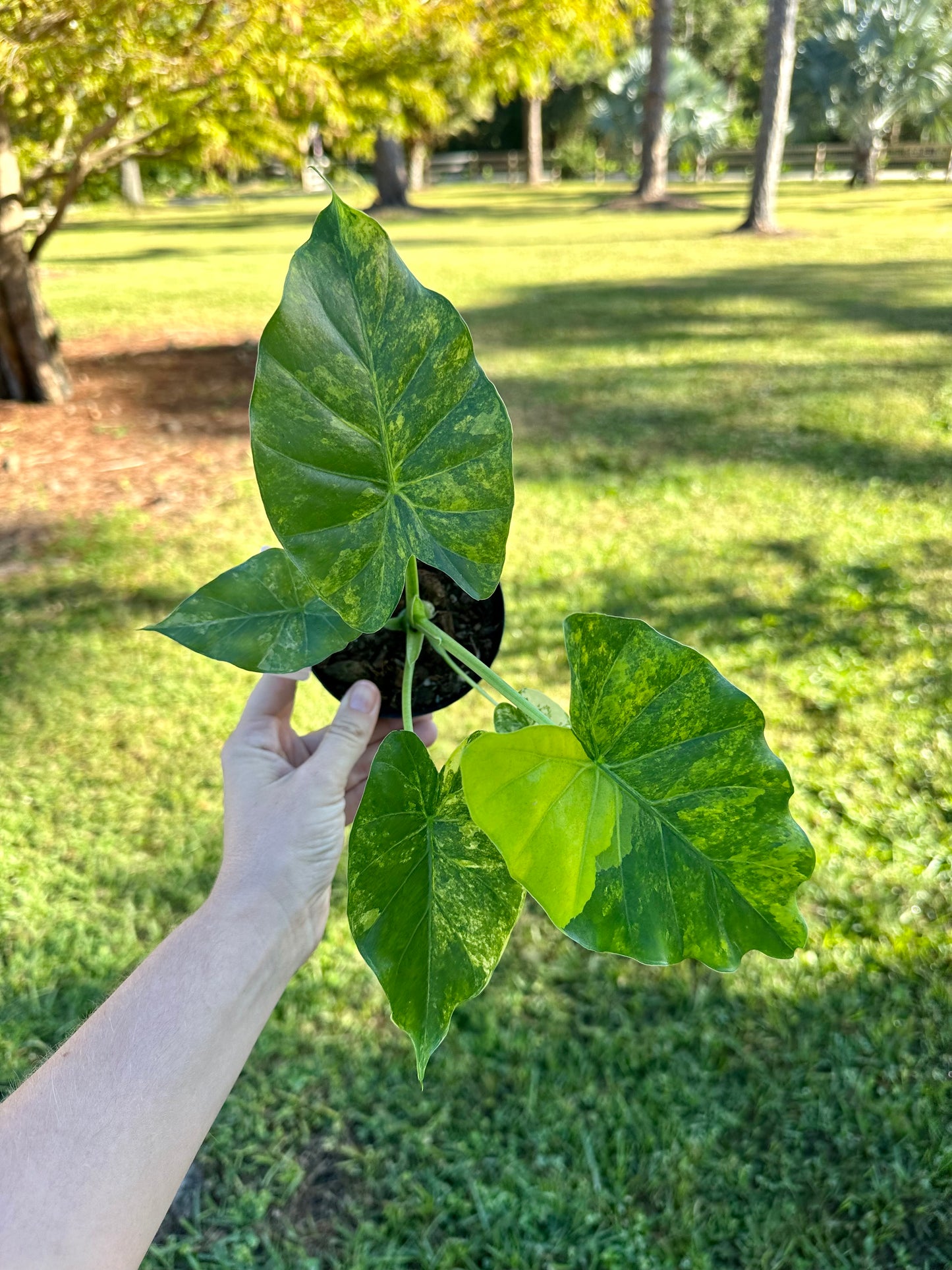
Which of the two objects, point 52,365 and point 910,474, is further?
point 52,365

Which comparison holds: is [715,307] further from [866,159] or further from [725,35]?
[725,35]

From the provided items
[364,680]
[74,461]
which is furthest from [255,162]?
[364,680]

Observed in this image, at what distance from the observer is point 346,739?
1146 millimetres

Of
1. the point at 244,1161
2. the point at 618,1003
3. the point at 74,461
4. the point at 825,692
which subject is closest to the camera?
the point at 244,1161

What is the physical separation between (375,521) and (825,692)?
2.13 m

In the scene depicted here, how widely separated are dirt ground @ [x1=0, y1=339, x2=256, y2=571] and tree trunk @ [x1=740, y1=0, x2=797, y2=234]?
7.02m

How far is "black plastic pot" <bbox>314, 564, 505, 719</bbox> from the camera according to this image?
1.21 meters

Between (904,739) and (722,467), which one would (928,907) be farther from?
(722,467)

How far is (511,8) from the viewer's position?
4172 millimetres

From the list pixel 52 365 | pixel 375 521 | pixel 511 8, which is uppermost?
pixel 511 8

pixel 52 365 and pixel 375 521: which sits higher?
pixel 375 521

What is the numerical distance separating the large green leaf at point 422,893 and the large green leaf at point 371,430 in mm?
160

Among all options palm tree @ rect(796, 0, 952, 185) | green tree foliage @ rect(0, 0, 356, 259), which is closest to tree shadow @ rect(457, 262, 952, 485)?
green tree foliage @ rect(0, 0, 356, 259)

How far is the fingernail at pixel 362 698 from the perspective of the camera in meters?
1.15
